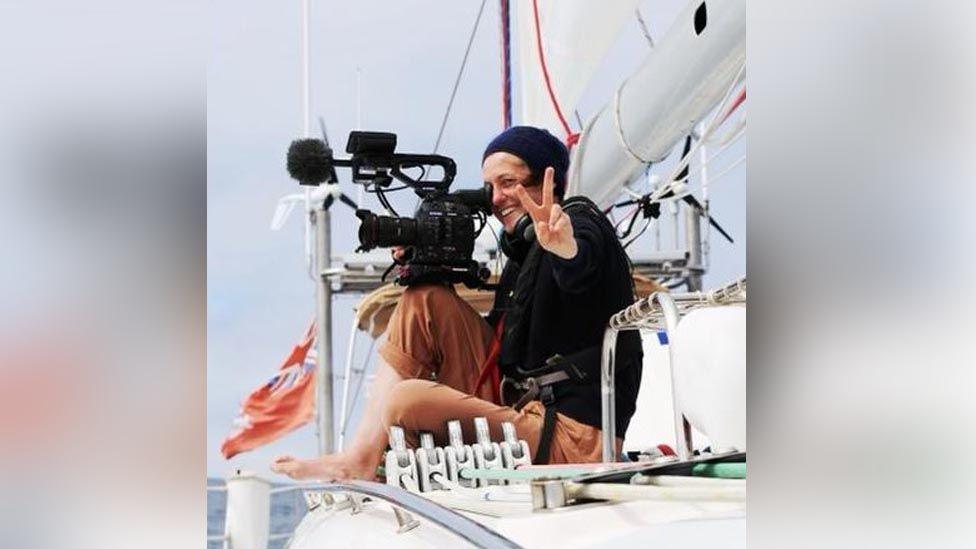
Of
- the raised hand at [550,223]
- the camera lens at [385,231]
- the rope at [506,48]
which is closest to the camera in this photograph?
Result: the raised hand at [550,223]

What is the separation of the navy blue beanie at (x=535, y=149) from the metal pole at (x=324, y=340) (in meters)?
0.36

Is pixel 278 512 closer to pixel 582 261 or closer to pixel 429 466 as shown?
pixel 429 466

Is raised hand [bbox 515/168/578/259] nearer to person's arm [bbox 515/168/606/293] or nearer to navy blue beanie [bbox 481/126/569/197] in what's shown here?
person's arm [bbox 515/168/606/293]

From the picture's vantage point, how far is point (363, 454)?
1.20m

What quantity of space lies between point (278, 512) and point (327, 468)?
0.22 meters

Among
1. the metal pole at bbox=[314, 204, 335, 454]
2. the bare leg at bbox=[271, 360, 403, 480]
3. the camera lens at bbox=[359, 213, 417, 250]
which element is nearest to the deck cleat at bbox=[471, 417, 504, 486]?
the bare leg at bbox=[271, 360, 403, 480]

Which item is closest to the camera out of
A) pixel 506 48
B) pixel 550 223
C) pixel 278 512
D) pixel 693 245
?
pixel 550 223

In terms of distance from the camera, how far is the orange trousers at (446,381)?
3.83 feet

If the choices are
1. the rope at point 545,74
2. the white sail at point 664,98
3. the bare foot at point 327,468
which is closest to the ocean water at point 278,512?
the bare foot at point 327,468

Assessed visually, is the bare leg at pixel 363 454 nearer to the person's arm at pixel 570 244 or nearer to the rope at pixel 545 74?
the person's arm at pixel 570 244

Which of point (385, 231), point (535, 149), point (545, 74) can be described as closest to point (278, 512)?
point (385, 231)

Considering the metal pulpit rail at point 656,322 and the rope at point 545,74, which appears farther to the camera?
the rope at point 545,74

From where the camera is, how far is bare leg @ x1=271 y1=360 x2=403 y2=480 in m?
1.19
